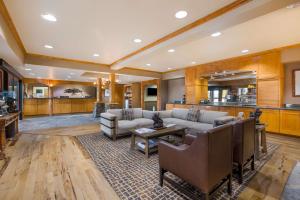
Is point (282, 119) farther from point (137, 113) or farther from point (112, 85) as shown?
point (112, 85)

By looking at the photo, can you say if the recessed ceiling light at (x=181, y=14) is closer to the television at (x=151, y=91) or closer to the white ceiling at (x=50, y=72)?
the white ceiling at (x=50, y=72)

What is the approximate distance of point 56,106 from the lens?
980 centimetres

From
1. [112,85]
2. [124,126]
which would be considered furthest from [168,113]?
[112,85]

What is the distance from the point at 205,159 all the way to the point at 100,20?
2867mm

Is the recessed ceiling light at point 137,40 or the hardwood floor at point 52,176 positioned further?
the recessed ceiling light at point 137,40

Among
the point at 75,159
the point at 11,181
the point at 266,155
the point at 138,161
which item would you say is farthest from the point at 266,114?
the point at 11,181

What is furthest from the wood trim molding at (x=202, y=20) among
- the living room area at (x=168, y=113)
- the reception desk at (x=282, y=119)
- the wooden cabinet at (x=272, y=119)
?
the wooden cabinet at (x=272, y=119)

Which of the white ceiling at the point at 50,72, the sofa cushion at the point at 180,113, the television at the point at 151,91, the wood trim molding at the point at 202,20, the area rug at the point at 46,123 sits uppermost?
the wood trim molding at the point at 202,20

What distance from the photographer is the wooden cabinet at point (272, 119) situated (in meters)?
4.48

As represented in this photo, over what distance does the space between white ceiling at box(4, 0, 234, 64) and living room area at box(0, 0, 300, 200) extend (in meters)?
0.02

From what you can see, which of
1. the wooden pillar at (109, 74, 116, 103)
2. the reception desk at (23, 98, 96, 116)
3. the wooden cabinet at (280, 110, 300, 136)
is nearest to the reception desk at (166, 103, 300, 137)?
the wooden cabinet at (280, 110, 300, 136)

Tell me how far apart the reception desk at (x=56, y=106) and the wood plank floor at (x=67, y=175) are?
6.93 metres

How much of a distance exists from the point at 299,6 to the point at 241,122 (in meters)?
2.17

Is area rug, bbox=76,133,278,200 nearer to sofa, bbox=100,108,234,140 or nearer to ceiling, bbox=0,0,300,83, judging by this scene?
sofa, bbox=100,108,234,140
